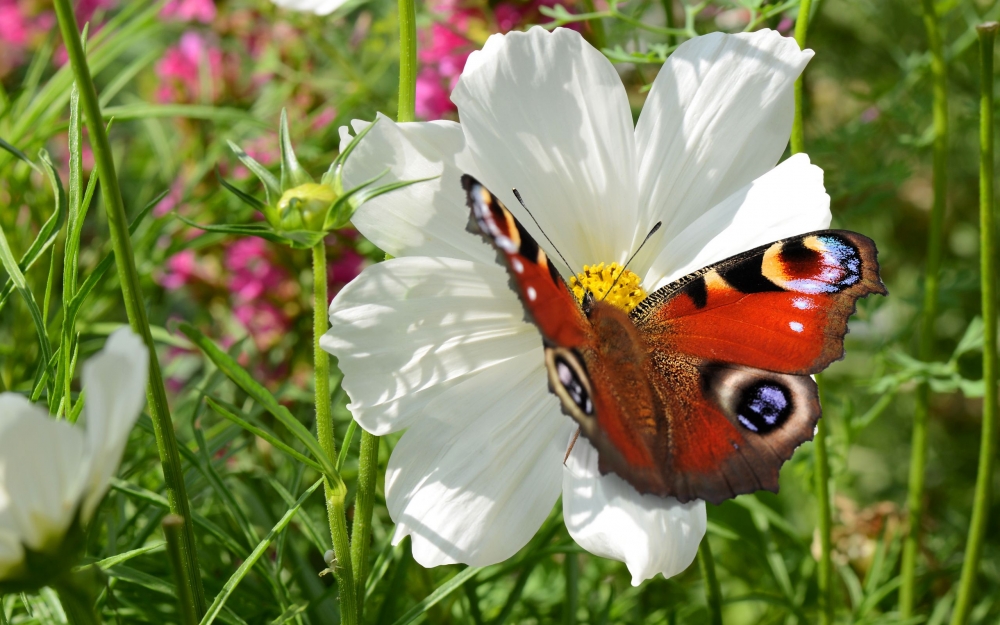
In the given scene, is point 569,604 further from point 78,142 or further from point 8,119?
point 8,119

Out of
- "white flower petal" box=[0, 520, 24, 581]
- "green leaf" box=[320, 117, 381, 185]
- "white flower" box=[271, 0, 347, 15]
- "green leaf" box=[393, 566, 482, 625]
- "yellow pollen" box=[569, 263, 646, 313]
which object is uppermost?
"white flower" box=[271, 0, 347, 15]

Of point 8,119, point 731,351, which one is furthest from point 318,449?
point 8,119

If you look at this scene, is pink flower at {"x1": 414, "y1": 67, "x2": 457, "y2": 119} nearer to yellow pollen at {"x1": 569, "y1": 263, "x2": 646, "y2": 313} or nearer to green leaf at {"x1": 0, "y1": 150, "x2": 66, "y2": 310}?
yellow pollen at {"x1": 569, "y1": 263, "x2": 646, "y2": 313}

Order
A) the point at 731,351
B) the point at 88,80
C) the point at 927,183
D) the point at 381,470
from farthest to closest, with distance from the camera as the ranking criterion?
the point at 927,183 < the point at 381,470 < the point at 731,351 < the point at 88,80

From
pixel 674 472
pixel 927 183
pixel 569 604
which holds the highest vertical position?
pixel 674 472

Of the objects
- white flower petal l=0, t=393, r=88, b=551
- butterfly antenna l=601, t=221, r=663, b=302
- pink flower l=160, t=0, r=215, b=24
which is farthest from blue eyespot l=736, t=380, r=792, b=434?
pink flower l=160, t=0, r=215, b=24

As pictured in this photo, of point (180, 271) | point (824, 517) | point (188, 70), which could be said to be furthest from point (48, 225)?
point (188, 70)

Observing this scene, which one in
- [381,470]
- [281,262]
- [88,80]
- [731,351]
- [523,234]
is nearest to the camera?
[88,80]
